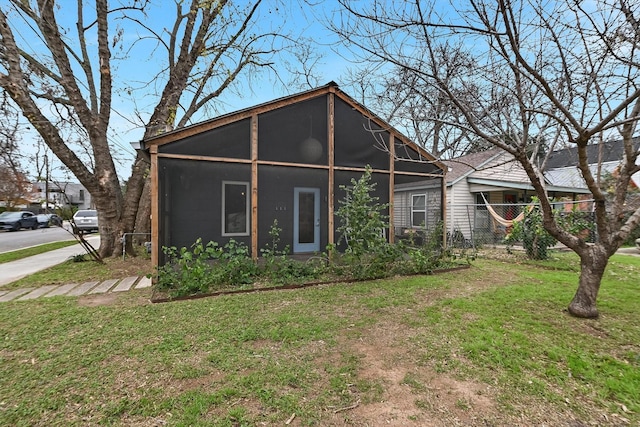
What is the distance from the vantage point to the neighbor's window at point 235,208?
6.30m

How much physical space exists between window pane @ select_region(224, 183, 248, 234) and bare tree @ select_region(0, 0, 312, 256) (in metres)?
2.80

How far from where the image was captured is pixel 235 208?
21.6 ft

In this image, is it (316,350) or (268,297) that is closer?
(316,350)

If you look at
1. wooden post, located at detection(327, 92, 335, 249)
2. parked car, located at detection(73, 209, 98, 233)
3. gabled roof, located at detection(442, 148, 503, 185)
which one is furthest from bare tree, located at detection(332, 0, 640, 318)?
parked car, located at detection(73, 209, 98, 233)

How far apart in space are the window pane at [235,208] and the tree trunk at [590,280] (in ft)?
18.5

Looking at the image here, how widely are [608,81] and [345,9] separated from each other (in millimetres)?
3254

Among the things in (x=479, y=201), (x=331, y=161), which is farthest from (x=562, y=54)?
(x=479, y=201)

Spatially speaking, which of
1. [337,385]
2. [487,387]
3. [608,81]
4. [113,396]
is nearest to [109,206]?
[113,396]

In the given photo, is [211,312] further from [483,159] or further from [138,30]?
[483,159]

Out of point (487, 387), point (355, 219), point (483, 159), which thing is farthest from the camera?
point (483, 159)

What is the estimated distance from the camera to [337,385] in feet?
7.10

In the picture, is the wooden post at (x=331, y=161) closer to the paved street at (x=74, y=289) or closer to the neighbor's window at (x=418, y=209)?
the paved street at (x=74, y=289)

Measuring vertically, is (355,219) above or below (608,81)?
below

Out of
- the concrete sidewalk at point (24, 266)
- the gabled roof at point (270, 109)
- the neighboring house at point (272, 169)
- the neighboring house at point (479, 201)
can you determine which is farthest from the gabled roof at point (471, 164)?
the concrete sidewalk at point (24, 266)
